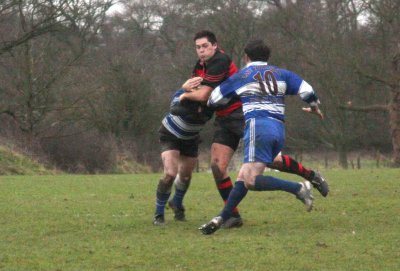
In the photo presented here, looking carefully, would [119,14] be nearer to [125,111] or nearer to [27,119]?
[125,111]

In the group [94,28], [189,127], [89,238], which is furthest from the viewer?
[94,28]

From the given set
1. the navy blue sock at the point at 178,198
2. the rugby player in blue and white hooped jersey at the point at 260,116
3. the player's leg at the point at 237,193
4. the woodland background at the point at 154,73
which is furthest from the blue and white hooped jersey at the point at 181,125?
the woodland background at the point at 154,73

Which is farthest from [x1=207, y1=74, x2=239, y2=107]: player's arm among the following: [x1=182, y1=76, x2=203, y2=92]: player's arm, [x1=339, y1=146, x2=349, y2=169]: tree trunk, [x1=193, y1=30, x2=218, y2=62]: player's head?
[x1=339, y1=146, x2=349, y2=169]: tree trunk

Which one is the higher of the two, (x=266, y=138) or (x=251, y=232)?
(x=266, y=138)

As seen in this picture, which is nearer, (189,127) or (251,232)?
(251,232)

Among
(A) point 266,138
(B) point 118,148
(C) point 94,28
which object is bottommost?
(B) point 118,148

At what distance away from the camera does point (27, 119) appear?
32.0 meters

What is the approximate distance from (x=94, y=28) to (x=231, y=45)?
790cm

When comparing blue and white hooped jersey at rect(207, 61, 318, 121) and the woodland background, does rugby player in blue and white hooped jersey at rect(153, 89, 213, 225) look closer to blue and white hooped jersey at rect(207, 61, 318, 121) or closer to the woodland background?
blue and white hooped jersey at rect(207, 61, 318, 121)

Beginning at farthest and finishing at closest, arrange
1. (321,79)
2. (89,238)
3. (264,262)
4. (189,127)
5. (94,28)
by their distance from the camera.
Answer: (321,79), (94,28), (189,127), (89,238), (264,262)

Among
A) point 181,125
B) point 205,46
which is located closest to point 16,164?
point 181,125

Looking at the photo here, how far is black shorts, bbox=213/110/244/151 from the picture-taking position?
27.9 ft

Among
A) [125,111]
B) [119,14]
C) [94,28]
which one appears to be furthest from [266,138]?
[119,14]

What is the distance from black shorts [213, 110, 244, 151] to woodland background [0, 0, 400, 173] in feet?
63.4
